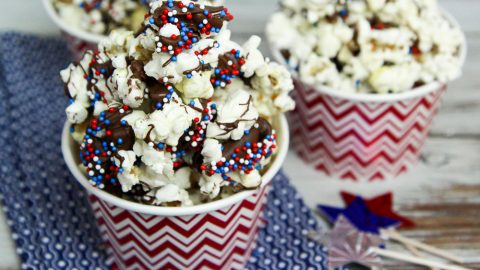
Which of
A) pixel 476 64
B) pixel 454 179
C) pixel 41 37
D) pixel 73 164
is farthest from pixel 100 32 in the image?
pixel 476 64

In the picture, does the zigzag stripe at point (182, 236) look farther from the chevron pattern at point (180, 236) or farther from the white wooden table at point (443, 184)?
the white wooden table at point (443, 184)

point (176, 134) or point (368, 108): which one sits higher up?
point (176, 134)

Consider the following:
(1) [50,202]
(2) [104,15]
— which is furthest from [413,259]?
(2) [104,15]

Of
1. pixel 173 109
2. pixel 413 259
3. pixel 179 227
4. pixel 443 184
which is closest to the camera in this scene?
pixel 173 109

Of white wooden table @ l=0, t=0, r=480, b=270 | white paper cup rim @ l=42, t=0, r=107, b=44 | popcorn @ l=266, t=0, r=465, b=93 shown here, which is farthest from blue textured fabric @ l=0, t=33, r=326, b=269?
popcorn @ l=266, t=0, r=465, b=93

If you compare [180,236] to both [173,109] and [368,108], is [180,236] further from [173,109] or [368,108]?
[368,108]

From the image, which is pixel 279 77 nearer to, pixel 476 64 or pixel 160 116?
pixel 160 116

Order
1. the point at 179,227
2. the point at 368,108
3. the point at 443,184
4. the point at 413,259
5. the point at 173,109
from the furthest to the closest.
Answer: the point at 443,184, the point at 368,108, the point at 413,259, the point at 179,227, the point at 173,109
